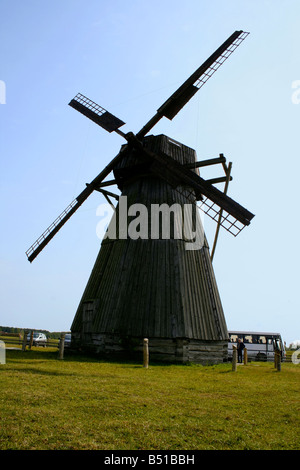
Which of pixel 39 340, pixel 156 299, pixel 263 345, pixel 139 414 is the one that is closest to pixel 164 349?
pixel 156 299

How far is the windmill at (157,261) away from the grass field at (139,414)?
5.42 m

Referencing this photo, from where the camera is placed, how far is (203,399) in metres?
7.48

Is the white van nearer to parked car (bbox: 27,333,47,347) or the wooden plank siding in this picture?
the wooden plank siding

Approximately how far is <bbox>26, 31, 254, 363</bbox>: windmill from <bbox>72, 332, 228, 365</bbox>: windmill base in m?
0.04

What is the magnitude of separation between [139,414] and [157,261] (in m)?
10.5

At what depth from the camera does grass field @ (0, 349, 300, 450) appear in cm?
471

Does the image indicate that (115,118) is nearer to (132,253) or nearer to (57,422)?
(132,253)

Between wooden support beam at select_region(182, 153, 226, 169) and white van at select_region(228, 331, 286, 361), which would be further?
white van at select_region(228, 331, 286, 361)

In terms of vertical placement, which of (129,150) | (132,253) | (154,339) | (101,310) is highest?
(129,150)

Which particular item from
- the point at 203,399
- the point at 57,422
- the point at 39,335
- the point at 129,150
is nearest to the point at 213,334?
the point at 203,399

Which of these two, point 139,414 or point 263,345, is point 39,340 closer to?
point 263,345

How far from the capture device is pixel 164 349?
1471 cm

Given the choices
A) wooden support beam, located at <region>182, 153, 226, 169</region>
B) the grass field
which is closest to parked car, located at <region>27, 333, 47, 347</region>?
wooden support beam, located at <region>182, 153, 226, 169</region>
